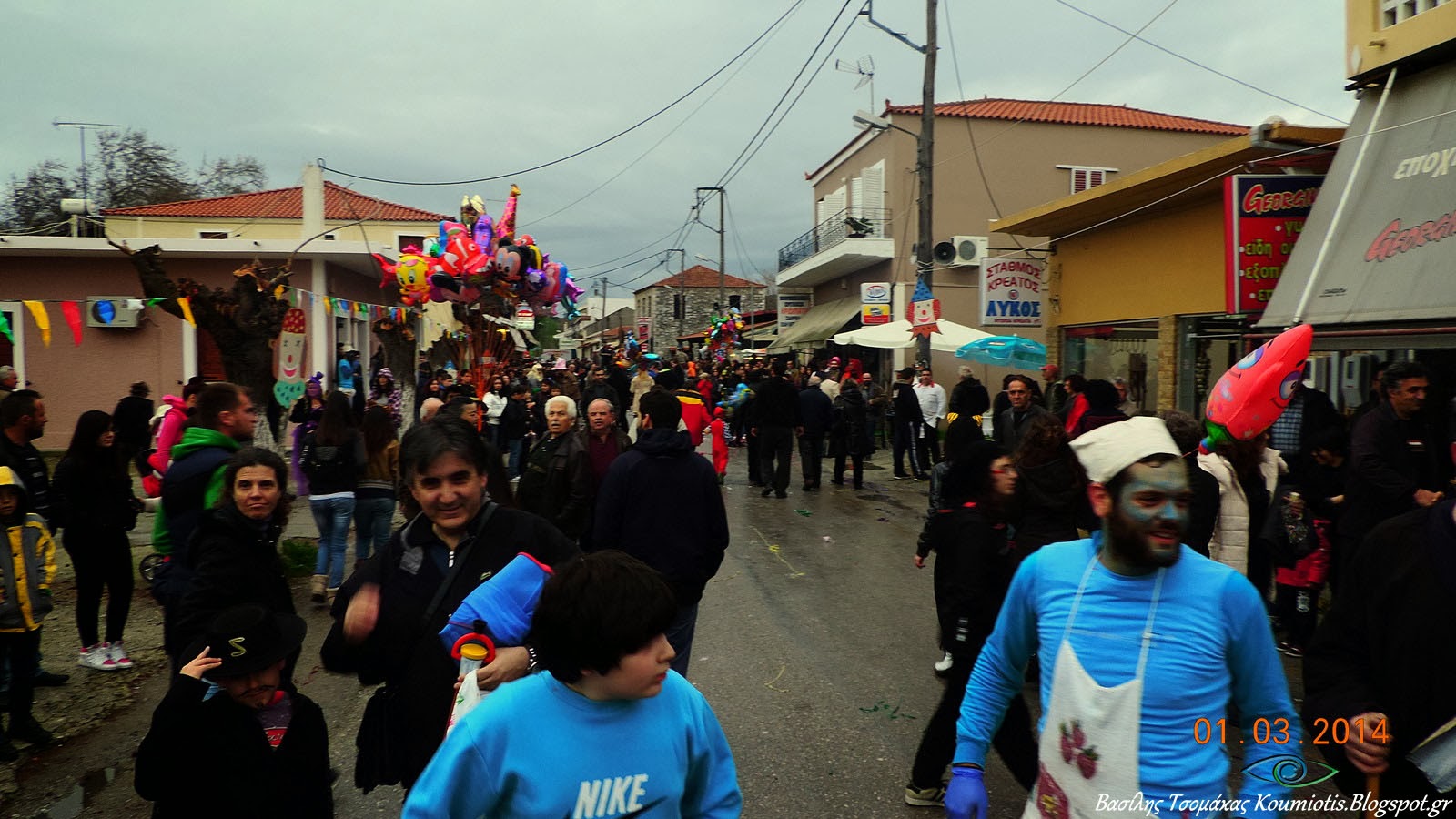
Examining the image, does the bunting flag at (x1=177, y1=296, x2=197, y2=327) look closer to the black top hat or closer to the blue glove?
the black top hat

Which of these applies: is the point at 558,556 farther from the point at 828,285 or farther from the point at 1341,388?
the point at 828,285

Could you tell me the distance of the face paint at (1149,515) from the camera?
2.29 m

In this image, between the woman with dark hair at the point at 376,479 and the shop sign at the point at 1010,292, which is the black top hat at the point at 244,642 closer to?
the woman with dark hair at the point at 376,479

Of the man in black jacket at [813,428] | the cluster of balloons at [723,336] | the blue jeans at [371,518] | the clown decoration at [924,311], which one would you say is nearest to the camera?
the blue jeans at [371,518]

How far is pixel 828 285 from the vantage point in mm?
34250

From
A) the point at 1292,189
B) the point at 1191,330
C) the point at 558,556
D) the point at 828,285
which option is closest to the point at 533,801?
the point at 558,556

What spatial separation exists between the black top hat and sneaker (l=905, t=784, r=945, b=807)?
2.59 metres

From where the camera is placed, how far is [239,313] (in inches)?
393

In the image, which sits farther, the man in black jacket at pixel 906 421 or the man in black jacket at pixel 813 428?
the man in black jacket at pixel 906 421

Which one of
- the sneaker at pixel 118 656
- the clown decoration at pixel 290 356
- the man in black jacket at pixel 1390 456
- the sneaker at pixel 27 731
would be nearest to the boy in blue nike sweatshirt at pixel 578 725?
the sneaker at pixel 27 731

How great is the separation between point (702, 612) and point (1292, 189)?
23.6ft

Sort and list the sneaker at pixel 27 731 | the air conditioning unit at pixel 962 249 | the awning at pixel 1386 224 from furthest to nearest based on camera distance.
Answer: the air conditioning unit at pixel 962 249
the awning at pixel 1386 224
the sneaker at pixel 27 731

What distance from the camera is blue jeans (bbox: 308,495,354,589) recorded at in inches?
297

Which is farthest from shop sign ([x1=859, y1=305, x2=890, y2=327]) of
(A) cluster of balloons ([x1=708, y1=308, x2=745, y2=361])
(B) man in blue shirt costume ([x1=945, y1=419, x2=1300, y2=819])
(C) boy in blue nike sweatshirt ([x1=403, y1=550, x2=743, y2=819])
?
(A) cluster of balloons ([x1=708, y1=308, x2=745, y2=361])
